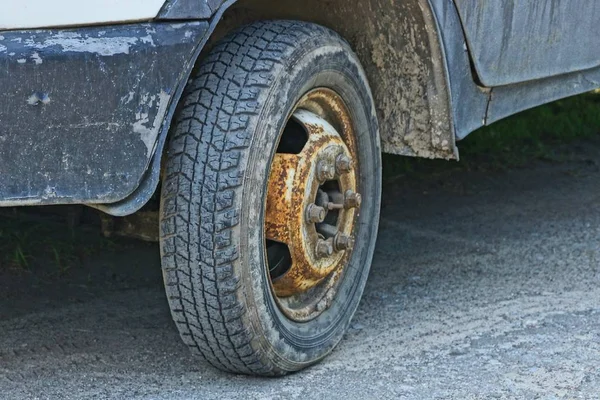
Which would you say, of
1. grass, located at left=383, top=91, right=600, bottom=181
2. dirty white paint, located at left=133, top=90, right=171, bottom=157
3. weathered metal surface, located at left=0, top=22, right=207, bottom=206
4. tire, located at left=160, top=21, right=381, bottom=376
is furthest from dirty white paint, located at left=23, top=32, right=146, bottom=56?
grass, located at left=383, top=91, right=600, bottom=181

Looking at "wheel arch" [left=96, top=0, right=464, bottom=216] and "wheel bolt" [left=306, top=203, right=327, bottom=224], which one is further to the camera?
"wheel arch" [left=96, top=0, right=464, bottom=216]

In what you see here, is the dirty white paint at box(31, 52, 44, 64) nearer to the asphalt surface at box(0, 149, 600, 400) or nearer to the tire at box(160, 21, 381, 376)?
the tire at box(160, 21, 381, 376)

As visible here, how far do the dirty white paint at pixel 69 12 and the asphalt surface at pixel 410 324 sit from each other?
0.98m

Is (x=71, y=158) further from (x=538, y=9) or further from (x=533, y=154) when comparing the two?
(x=533, y=154)

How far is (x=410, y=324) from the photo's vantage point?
127 inches

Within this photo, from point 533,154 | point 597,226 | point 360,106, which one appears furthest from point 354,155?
point 533,154

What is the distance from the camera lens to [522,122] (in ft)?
19.2

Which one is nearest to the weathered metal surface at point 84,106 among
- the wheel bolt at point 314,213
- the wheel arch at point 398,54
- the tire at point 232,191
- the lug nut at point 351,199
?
the tire at point 232,191

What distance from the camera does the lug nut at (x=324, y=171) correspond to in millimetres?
2787

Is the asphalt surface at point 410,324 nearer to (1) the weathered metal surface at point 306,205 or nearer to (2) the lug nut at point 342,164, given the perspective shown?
(1) the weathered metal surface at point 306,205

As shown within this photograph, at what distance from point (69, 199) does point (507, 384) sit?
3.97ft

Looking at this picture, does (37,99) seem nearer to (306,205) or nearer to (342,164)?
(306,205)

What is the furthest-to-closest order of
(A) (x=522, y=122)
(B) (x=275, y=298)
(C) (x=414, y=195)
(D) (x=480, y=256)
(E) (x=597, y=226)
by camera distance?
1. (A) (x=522, y=122)
2. (C) (x=414, y=195)
3. (E) (x=597, y=226)
4. (D) (x=480, y=256)
5. (B) (x=275, y=298)

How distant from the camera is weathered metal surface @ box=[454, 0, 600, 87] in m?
3.11
